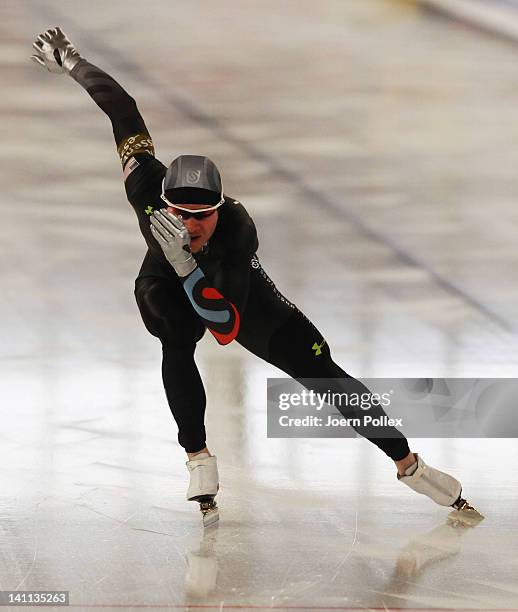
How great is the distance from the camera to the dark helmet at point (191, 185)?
2.69 m

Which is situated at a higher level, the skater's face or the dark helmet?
the dark helmet

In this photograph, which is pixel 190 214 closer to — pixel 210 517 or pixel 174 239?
pixel 174 239

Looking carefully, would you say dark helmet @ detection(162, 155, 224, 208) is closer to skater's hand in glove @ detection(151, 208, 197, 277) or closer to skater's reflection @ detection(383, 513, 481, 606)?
skater's hand in glove @ detection(151, 208, 197, 277)

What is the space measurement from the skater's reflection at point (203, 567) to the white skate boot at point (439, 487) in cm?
64

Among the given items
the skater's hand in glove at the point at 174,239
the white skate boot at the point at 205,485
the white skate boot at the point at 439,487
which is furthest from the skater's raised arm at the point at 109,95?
the white skate boot at the point at 439,487

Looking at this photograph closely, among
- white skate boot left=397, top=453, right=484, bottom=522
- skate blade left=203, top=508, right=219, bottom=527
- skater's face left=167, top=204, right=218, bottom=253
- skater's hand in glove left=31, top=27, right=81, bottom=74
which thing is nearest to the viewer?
skater's face left=167, top=204, right=218, bottom=253

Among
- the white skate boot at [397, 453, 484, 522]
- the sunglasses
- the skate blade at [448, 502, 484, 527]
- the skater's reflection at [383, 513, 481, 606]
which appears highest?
the sunglasses

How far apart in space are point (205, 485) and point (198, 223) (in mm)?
771

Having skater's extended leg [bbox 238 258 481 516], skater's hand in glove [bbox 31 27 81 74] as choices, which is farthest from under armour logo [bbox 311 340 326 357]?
skater's hand in glove [bbox 31 27 81 74]

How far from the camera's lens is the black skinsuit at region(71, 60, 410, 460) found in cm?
278

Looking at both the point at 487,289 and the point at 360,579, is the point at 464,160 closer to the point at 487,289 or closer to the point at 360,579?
the point at 487,289

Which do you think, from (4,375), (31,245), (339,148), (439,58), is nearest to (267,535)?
(4,375)

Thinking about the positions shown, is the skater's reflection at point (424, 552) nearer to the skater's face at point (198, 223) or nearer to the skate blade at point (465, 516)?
the skate blade at point (465, 516)

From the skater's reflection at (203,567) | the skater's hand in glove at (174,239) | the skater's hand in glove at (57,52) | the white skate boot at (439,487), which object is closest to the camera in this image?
the skater's reflection at (203,567)
